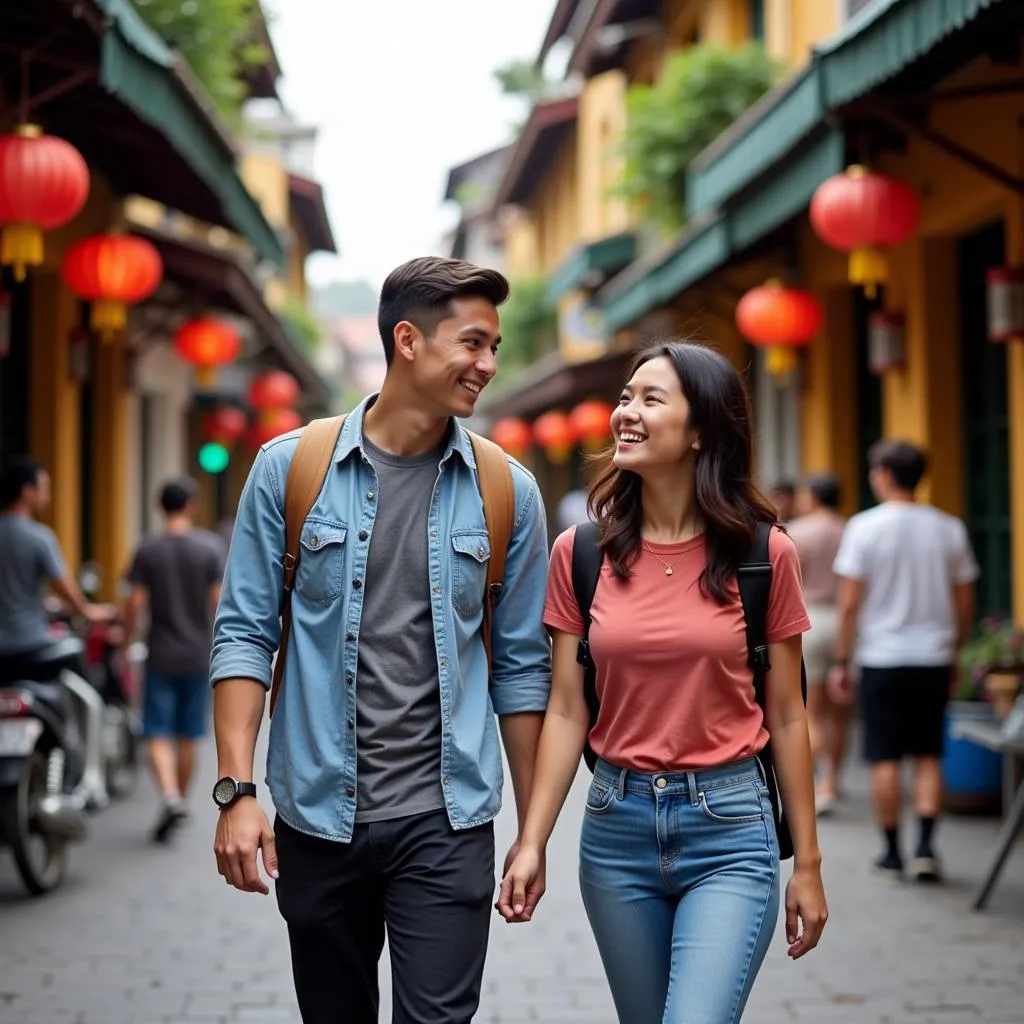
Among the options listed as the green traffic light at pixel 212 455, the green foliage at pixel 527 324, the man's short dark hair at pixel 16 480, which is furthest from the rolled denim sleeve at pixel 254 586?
the green foliage at pixel 527 324

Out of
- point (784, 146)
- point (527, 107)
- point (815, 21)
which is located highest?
point (527, 107)

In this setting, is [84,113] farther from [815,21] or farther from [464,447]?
[464,447]

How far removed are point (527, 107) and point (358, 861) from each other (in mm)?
34373

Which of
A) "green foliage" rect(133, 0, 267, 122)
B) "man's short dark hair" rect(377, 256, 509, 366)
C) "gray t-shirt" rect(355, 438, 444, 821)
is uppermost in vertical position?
"green foliage" rect(133, 0, 267, 122)

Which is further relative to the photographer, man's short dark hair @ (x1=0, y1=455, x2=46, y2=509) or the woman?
man's short dark hair @ (x1=0, y1=455, x2=46, y2=509)

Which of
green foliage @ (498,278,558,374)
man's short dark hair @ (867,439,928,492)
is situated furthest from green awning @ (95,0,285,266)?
green foliage @ (498,278,558,374)

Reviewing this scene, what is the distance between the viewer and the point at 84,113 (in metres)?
10.9

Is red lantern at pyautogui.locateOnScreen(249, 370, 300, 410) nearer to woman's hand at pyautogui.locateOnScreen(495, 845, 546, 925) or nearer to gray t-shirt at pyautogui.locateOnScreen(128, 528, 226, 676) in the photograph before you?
gray t-shirt at pyautogui.locateOnScreen(128, 528, 226, 676)

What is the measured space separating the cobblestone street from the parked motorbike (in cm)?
21

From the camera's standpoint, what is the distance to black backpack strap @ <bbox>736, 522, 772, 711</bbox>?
11.8ft

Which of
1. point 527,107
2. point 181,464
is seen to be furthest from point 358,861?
point 527,107

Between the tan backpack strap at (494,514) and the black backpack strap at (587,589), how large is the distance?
0.15 meters

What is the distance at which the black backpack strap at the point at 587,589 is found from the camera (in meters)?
3.69

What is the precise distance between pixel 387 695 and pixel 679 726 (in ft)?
1.94
